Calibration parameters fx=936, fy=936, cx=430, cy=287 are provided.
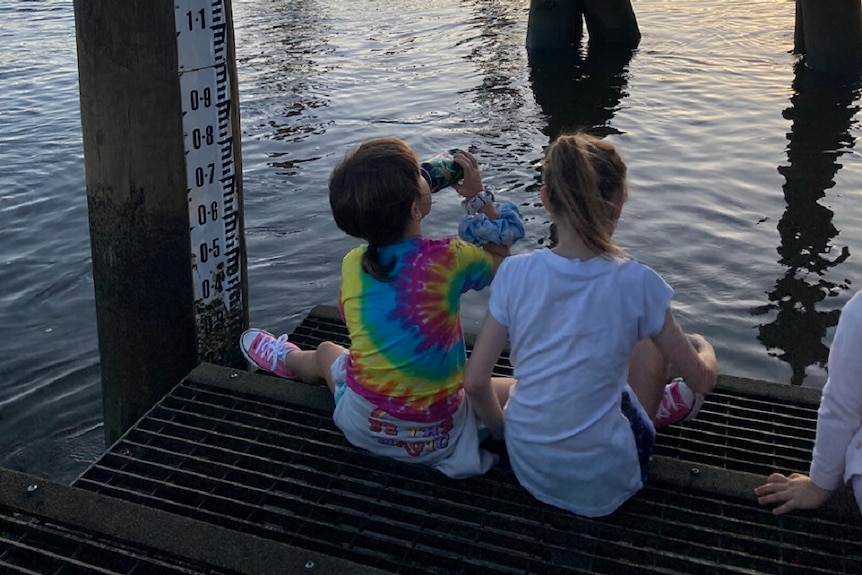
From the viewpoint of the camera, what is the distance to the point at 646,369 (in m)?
3.55

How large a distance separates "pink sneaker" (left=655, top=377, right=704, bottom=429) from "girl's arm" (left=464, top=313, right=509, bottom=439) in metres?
0.76

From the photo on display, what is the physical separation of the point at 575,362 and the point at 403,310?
70 centimetres

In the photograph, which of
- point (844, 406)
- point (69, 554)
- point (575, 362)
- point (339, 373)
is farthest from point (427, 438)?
point (844, 406)

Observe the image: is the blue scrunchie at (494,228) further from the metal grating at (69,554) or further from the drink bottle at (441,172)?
the metal grating at (69,554)

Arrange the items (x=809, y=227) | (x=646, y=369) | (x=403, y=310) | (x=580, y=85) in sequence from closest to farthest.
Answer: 1. (x=403, y=310)
2. (x=646, y=369)
3. (x=809, y=227)
4. (x=580, y=85)

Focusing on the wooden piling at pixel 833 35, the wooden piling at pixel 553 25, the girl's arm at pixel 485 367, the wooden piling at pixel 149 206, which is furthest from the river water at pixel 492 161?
the girl's arm at pixel 485 367

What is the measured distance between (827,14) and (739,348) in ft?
23.0

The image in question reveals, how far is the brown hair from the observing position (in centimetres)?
332

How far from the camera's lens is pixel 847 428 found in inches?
114

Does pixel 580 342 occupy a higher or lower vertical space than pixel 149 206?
lower

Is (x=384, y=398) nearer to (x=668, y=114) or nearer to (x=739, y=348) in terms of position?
(x=739, y=348)

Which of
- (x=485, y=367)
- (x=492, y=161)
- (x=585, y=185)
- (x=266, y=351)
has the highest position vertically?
(x=585, y=185)

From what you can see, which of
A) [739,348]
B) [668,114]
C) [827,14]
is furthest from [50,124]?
[827,14]

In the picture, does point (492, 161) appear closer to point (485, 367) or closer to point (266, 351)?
point (266, 351)
